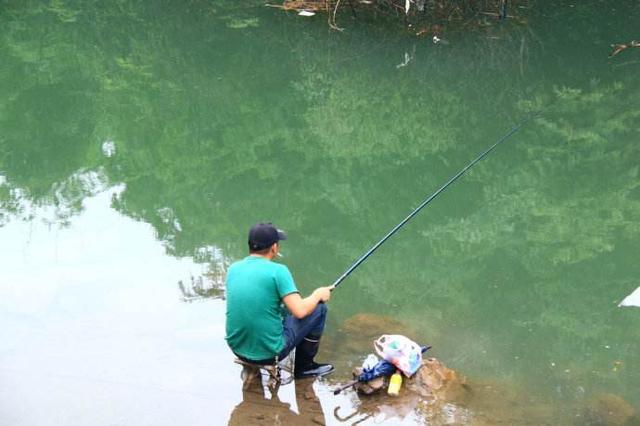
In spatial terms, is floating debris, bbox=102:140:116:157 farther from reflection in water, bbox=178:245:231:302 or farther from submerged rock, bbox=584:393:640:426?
submerged rock, bbox=584:393:640:426

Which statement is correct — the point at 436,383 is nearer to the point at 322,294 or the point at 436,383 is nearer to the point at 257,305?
the point at 322,294

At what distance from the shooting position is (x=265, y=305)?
323 cm

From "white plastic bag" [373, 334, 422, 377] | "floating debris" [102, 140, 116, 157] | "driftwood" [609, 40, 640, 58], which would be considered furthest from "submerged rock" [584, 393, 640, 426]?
"driftwood" [609, 40, 640, 58]

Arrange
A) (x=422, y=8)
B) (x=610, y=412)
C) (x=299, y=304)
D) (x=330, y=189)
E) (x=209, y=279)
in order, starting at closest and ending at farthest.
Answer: (x=299, y=304) → (x=610, y=412) → (x=209, y=279) → (x=330, y=189) → (x=422, y=8)

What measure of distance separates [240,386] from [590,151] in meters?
4.25

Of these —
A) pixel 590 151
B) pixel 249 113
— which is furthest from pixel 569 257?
pixel 249 113

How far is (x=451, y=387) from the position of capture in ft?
11.7

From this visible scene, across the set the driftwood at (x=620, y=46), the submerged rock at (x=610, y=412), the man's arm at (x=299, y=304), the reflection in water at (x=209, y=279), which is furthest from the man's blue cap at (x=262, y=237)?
the driftwood at (x=620, y=46)

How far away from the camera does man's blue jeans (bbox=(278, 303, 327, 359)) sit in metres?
3.39

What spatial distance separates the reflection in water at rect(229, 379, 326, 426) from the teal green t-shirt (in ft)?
0.60

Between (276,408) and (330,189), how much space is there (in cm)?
296

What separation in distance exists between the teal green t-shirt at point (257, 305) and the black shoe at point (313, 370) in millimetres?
269

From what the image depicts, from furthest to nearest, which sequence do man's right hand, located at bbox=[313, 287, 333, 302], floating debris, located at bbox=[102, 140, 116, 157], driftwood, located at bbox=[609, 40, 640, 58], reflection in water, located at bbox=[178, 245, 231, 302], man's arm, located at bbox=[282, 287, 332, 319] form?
driftwood, located at bbox=[609, 40, 640, 58]
floating debris, located at bbox=[102, 140, 116, 157]
reflection in water, located at bbox=[178, 245, 231, 302]
man's right hand, located at bbox=[313, 287, 333, 302]
man's arm, located at bbox=[282, 287, 332, 319]

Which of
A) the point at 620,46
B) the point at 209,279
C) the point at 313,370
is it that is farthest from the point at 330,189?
the point at 620,46
